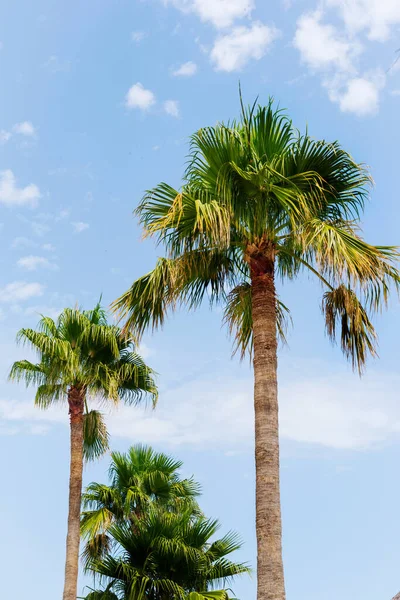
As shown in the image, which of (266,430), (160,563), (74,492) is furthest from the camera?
(74,492)

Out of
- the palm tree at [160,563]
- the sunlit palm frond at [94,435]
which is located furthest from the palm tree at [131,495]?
the palm tree at [160,563]

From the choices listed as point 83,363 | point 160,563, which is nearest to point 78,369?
point 83,363

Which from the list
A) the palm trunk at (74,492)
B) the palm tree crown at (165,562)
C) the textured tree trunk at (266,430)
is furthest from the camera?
the palm trunk at (74,492)

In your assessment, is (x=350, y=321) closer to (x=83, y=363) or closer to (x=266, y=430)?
(x=266, y=430)

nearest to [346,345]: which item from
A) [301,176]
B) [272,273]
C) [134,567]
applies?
[272,273]

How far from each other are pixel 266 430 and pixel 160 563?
4.98 meters

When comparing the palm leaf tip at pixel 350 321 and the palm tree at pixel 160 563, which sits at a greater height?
the palm leaf tip at pixel 350 321

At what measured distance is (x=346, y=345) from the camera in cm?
1213

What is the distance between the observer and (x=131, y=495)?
2002cm

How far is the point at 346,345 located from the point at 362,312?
55cm

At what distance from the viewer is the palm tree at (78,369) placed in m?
19.5

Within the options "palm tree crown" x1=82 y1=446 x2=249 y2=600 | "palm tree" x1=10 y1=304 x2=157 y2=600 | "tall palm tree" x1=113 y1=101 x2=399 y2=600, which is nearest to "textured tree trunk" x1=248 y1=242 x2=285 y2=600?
"tall palm tree" x1=113 y1=101 x2=399 y2=600

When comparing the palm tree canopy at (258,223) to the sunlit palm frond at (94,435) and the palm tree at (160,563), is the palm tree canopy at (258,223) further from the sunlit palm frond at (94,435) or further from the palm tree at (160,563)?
the sunlit palm frond at (94,435)

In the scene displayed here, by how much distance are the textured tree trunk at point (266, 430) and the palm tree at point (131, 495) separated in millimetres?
10307
